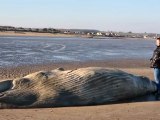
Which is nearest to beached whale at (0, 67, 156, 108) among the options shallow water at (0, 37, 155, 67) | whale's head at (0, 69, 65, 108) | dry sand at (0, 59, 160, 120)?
whale's head at (0, 69, 65, 108)

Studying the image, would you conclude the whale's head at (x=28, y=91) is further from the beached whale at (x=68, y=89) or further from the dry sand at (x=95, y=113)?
the dry sand at (x=95, y=113)

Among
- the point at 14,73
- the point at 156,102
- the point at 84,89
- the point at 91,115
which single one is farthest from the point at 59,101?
the point at 14,73

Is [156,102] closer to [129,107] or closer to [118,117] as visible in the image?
[129,107]

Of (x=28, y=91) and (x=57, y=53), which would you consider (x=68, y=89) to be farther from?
(x=57, y=53)

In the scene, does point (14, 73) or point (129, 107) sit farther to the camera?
point (14, 73)

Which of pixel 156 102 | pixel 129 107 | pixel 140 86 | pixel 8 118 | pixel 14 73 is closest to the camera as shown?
pixel 8 118

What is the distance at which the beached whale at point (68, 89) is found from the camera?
10.7 m

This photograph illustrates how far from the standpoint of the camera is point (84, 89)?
1100 cm

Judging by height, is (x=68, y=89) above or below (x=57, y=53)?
above

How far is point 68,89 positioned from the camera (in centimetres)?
1095

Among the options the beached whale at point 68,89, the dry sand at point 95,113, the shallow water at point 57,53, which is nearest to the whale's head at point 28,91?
the beached whale at point 68,89

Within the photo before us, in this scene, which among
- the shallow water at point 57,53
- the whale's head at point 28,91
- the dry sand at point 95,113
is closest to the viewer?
the dry sand at point 95,113

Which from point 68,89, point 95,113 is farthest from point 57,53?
point 95,113

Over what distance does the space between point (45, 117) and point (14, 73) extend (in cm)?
874
